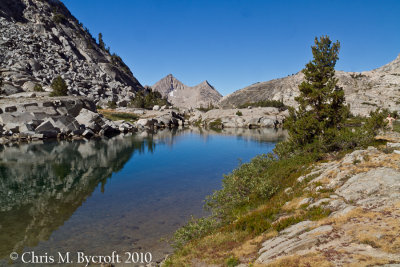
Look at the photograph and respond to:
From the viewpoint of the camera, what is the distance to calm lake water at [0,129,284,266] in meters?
16.5

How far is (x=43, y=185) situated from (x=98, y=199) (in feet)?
32.5

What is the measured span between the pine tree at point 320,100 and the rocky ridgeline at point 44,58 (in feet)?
389

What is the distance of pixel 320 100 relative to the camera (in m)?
26.8

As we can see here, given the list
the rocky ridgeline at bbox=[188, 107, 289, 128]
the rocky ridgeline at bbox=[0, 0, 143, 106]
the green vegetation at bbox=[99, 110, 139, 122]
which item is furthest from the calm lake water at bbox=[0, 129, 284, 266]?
the rocky ridgeline at bbox=[0, 0, 143, 106]

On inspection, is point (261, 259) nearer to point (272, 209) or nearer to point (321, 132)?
point (272, 209)

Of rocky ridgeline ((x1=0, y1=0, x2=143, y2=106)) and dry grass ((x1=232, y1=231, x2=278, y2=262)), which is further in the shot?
rocky ridgeline ((x1=0, y1=0, x2=143, y2=106))

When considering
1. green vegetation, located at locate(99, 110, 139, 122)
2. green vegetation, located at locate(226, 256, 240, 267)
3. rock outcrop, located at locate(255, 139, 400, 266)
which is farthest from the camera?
green vegetation, located at locate(99, 110, 139, 122)

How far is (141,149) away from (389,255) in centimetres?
5522

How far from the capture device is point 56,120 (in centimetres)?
7756

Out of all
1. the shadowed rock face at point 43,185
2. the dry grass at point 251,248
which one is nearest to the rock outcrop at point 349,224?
the dry grass at point 251,248

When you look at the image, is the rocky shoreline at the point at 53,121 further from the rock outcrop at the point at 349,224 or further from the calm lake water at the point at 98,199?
the rock outcrop at the point at 349,224

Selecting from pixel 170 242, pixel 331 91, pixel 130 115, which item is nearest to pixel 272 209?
pixel 170 242

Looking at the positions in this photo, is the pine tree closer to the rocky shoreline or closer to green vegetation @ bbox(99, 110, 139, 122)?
the rocky shoreline

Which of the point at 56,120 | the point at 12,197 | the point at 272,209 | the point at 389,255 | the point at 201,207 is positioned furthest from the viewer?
the point at 56,120
